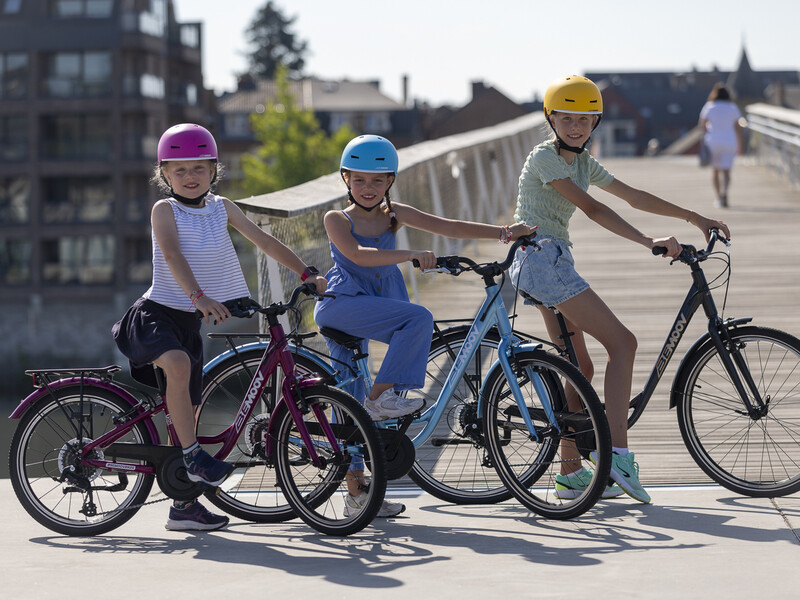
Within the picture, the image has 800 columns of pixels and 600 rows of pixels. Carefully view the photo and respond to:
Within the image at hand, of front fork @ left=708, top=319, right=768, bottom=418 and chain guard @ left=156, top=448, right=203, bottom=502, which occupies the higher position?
front fork @ left=708, top=319, right=768, bottom=418

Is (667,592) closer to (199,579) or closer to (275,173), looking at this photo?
A: (199,579)

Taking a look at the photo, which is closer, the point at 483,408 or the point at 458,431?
the point at 483,408

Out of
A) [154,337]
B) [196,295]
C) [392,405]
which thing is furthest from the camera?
[392,405]

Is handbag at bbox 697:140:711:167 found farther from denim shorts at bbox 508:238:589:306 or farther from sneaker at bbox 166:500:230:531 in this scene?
sneaker at bbox 166:500:230:531

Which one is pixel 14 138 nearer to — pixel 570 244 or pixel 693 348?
pixel 570 244

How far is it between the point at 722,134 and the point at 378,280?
1363 cm

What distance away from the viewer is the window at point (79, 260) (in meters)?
66.8

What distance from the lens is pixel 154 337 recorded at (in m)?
5.25

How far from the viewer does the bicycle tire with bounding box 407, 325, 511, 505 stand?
557cm

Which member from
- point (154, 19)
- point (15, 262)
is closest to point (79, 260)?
point (15, 262)

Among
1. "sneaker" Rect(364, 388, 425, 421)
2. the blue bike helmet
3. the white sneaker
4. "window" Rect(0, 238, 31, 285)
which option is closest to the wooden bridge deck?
the white sneaker

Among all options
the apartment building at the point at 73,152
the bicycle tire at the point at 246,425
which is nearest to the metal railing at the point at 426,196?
the bicycle tire at the point at 246,425

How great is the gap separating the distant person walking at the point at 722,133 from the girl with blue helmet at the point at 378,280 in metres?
13.4

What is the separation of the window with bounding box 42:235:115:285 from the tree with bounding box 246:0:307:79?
177ft
